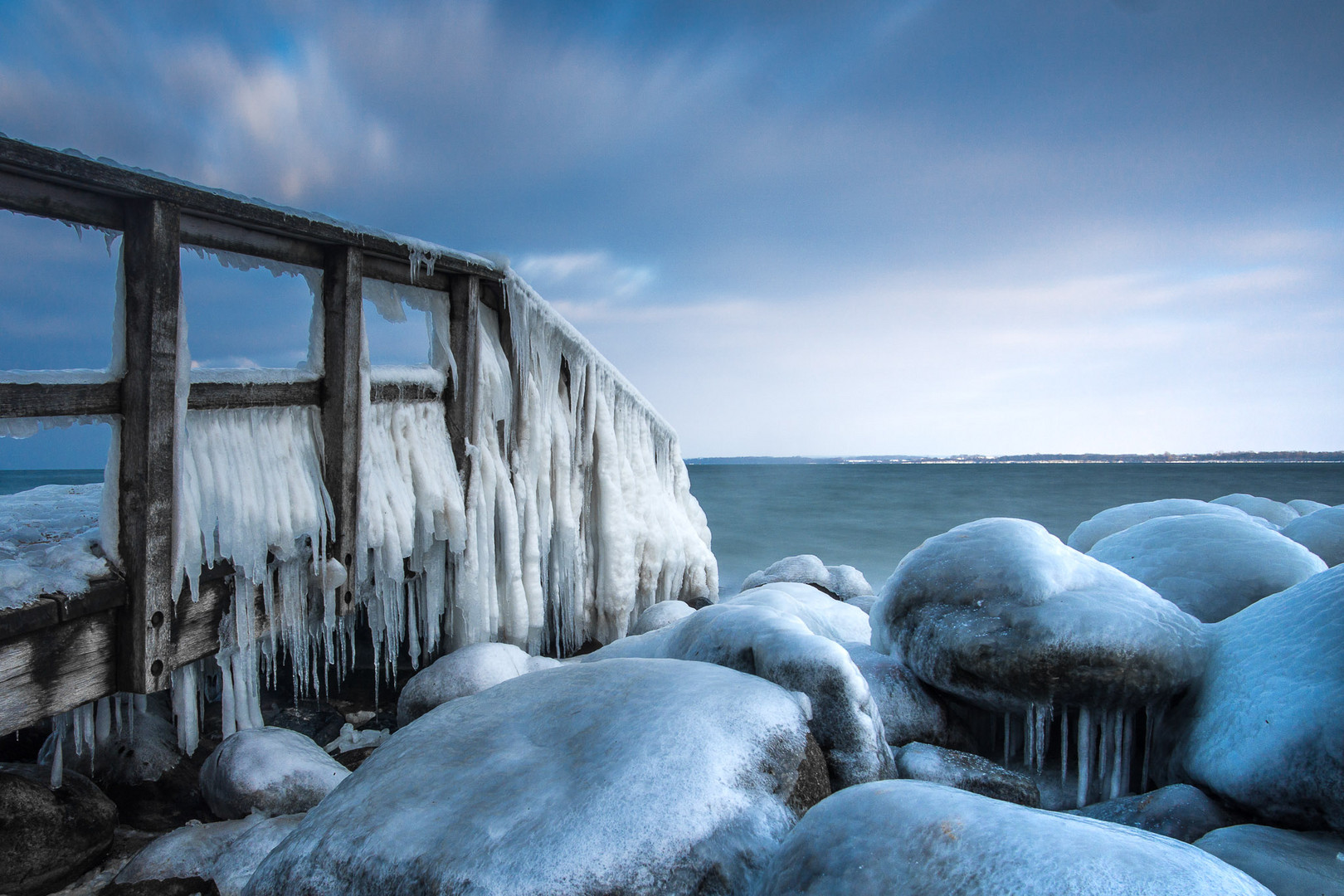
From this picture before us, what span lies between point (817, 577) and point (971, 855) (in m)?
6.96

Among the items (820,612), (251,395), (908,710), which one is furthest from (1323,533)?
(251,395)

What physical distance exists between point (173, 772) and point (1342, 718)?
5.83 m

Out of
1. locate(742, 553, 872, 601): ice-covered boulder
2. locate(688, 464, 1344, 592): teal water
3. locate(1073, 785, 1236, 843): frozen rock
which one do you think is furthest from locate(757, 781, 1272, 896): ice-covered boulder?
locate(688, 464, 1344, 592): teal water

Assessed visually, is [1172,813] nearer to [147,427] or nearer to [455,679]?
[455,679]

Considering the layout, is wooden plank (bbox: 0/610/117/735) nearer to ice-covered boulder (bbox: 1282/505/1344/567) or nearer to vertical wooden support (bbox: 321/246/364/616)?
vertical wooden support (bbox: 321/246/364/616)

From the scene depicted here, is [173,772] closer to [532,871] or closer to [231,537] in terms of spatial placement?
[231,537]

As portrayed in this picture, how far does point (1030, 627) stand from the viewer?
3.46 m

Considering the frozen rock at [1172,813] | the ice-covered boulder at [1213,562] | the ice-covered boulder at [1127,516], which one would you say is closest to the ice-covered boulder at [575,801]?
the frozen rock at [1172,813]

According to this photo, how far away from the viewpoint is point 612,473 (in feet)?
21.8

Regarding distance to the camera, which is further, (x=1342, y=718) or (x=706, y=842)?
(x=1342, y=718)

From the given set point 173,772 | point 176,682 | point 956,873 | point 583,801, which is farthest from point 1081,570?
point 173,772

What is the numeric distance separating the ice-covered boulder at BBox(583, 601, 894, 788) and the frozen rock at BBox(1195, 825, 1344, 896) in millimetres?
1203

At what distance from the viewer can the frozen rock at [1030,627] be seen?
3.38 metres

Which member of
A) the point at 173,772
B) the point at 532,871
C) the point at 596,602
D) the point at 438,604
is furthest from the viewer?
the point at 596,602
